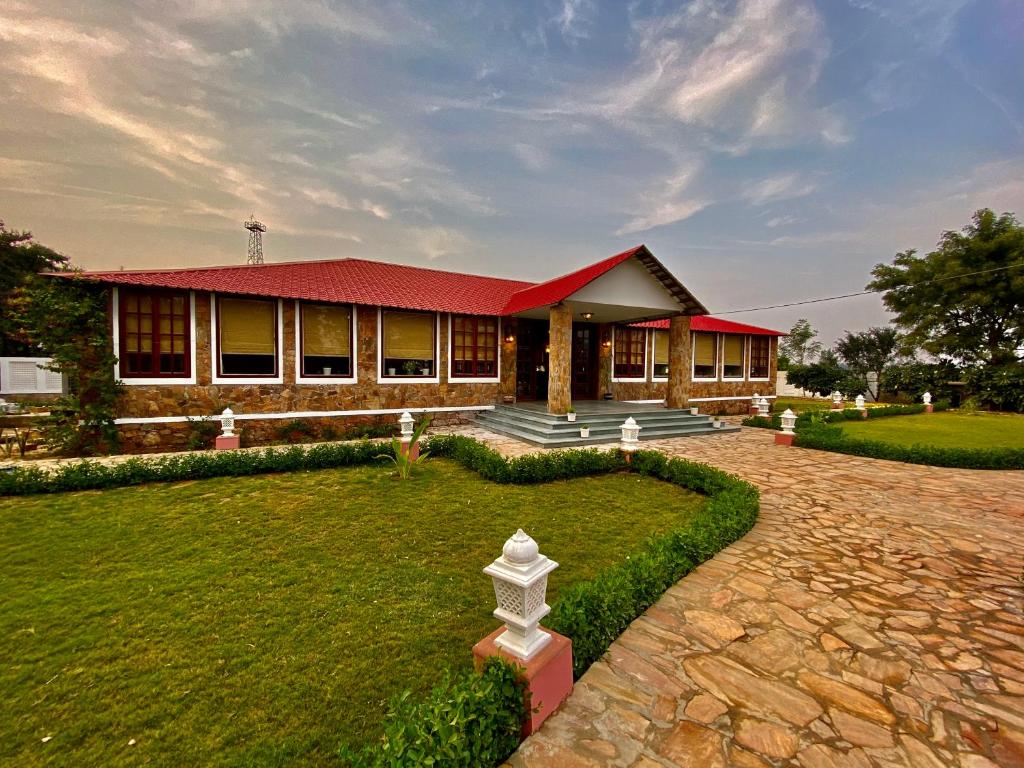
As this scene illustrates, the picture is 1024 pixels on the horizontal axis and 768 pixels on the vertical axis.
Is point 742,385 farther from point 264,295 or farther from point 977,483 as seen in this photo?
point 264,295

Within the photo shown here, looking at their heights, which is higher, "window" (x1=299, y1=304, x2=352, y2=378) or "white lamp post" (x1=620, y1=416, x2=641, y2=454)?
"window" (x1=299, y1=304, x2=352, y2=378)

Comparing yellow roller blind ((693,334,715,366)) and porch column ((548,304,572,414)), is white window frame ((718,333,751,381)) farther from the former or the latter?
porch column ((548,304,572,414))

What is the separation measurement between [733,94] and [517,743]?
56.0ft

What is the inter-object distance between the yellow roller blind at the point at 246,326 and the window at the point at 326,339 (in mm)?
818

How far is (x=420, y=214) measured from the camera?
58.5 feet

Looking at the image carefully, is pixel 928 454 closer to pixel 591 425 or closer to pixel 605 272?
pixel 591 425

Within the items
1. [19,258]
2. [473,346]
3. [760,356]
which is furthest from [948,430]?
[19,258]

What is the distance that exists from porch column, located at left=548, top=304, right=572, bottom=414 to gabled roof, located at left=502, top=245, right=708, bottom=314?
0.52m

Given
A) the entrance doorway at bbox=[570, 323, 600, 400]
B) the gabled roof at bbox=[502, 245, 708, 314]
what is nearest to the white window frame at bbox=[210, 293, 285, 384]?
the gabled roof at bbox=[502, 245, 708, 314]

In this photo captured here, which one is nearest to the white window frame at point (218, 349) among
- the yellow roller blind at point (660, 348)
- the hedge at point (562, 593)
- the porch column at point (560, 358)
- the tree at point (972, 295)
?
the hedge at point (562, 593)

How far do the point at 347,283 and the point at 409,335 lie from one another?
2.56 meters

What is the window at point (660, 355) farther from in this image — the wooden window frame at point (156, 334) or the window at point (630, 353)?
the wooden window frame at point (156, 334)

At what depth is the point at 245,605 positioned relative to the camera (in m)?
3.30

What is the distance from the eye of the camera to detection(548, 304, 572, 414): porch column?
36.9ft
